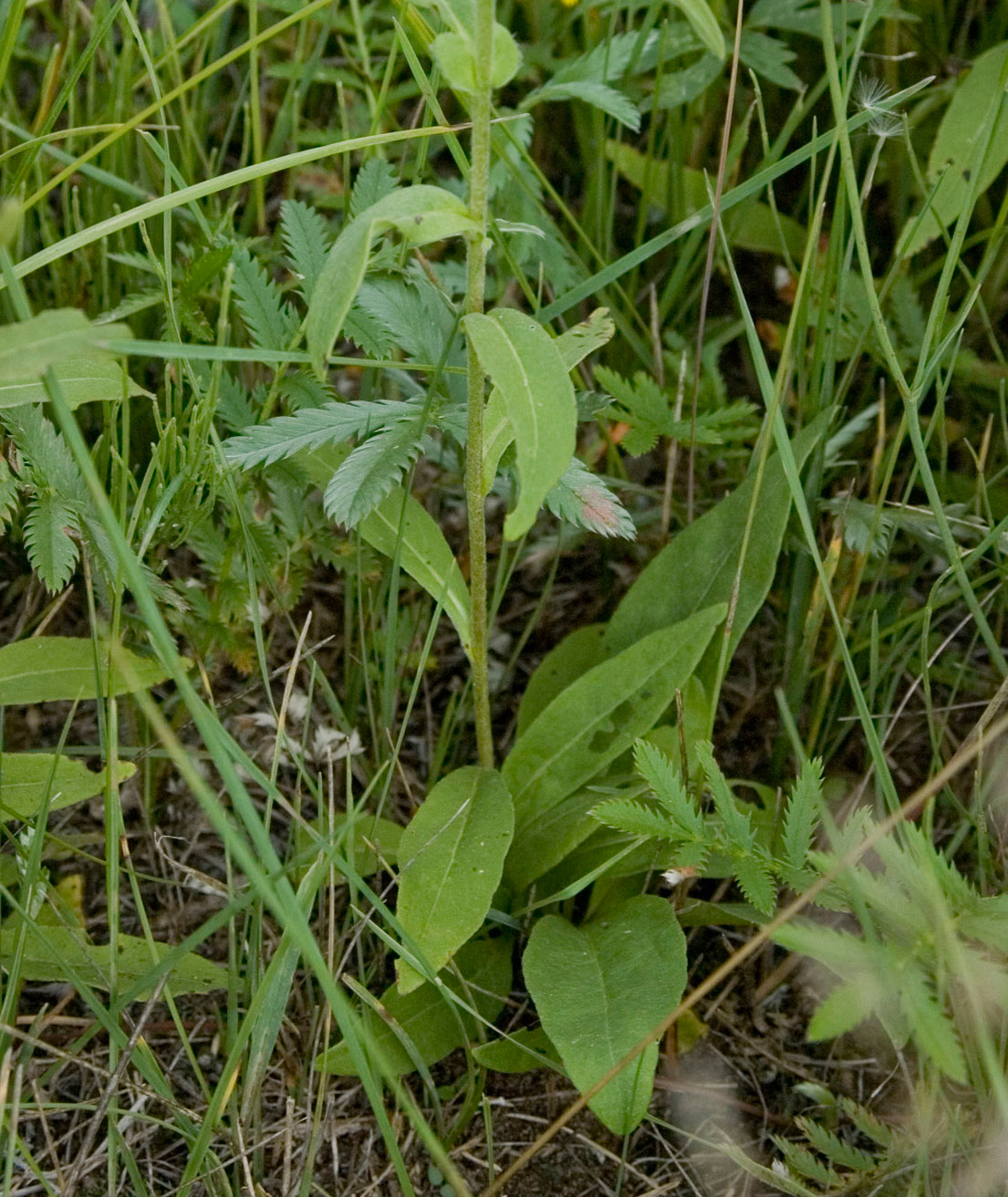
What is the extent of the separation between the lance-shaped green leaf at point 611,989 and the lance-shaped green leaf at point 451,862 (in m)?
0.11

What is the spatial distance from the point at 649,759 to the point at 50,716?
928 mm

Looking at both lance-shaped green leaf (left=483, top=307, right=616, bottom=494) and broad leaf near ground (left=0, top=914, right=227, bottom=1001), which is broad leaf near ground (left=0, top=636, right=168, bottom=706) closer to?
broad leaf near ground (left=0, top=914, right=227, bottom=1001)

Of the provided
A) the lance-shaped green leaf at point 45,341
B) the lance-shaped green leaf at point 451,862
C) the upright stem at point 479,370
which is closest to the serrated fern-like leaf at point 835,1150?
the lance-shaped green leaf at point 451,862

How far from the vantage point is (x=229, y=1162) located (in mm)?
1265

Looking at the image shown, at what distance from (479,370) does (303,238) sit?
0.37m

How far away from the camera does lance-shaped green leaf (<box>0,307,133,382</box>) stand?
2.88 feet

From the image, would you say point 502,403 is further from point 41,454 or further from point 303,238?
point 41,454

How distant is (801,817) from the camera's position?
116 centimetres

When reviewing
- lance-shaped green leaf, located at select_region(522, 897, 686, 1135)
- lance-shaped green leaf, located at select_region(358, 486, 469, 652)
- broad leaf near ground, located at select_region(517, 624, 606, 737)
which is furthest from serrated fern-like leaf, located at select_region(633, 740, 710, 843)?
broad leaf near ground, located at select_region(517, 624, 606, 737)

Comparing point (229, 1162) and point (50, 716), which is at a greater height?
point (50, 716)

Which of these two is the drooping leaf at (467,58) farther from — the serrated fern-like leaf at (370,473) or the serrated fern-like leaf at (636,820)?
the serrated fern-like leaf at (636,820)

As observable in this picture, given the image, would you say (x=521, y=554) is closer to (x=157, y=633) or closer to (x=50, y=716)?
(x=50, y=716)

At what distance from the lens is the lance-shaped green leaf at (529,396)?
0.94 meters

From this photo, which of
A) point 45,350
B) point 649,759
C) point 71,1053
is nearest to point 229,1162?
point 71,1053
